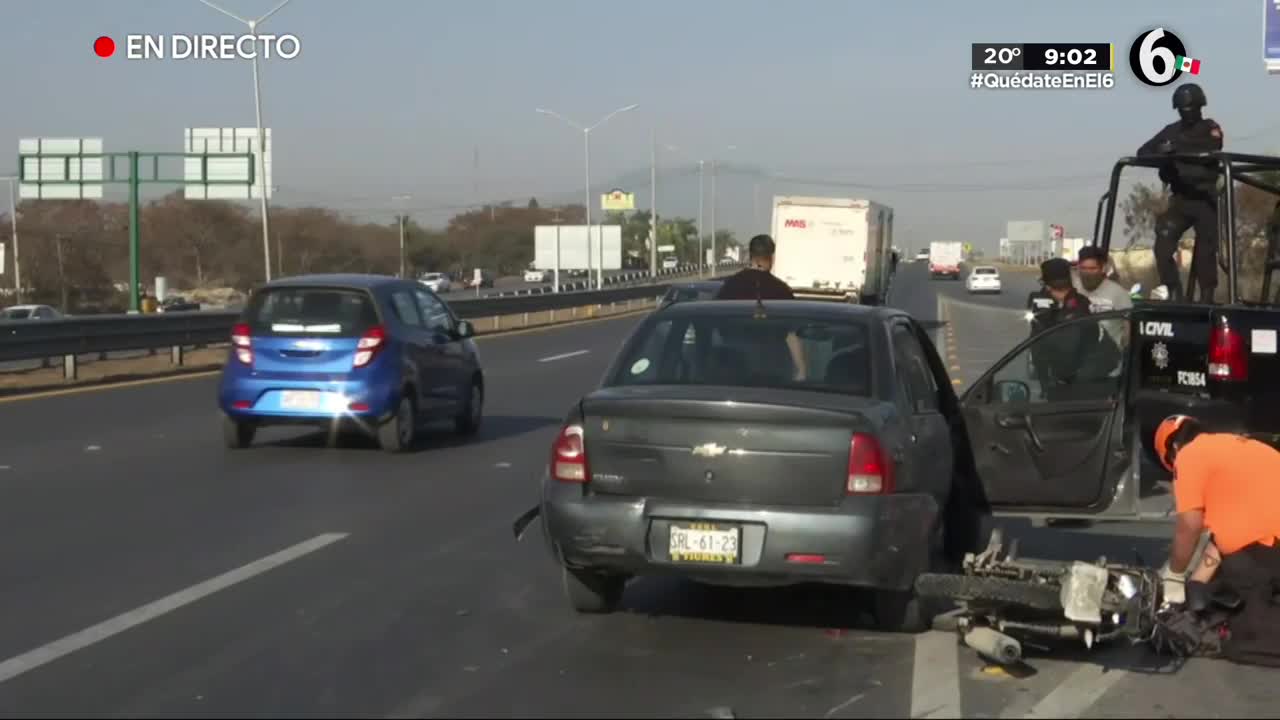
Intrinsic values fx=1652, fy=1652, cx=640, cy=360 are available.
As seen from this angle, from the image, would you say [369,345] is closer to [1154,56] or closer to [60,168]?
[1154,56]

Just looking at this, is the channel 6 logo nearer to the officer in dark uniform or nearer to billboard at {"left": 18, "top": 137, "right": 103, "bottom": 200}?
the officer in dark uniform

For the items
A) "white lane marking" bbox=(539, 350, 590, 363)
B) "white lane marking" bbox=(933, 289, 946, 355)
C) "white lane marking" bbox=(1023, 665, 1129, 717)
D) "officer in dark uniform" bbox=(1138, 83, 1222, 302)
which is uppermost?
"officer in dark uniform" bbox=(1138, 83, 1222, 302)

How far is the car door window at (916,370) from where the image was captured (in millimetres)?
8062

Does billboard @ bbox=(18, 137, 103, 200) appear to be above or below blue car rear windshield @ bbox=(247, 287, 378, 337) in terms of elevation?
above

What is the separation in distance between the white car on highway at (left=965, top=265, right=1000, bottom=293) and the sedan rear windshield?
217 feet

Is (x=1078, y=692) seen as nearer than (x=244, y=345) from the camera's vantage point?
Yes

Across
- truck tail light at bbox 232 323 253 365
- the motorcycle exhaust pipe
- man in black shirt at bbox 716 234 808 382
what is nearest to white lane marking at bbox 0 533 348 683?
the motorcycle exhaust pipe

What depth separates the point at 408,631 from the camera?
7574mm

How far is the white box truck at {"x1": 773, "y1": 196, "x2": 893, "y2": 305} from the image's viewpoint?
38.6 m

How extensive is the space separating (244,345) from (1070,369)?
8235 millimetres

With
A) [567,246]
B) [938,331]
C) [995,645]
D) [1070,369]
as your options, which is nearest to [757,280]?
[1070,369]

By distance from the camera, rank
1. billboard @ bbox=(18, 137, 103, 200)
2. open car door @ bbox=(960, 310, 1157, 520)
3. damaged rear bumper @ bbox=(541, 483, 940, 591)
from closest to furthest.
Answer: damaged rear bumper @ bbox=(541, 483, 940, 591) < open car door @ bbox=(960, 310, 1157, 520) < billboard @ bbox=(18, 137, 103, 200)

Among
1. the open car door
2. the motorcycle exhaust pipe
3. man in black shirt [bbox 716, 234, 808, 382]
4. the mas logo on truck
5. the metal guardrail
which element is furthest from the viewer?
the metal guardrail

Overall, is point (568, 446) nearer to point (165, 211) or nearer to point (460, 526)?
point (460, 526)
